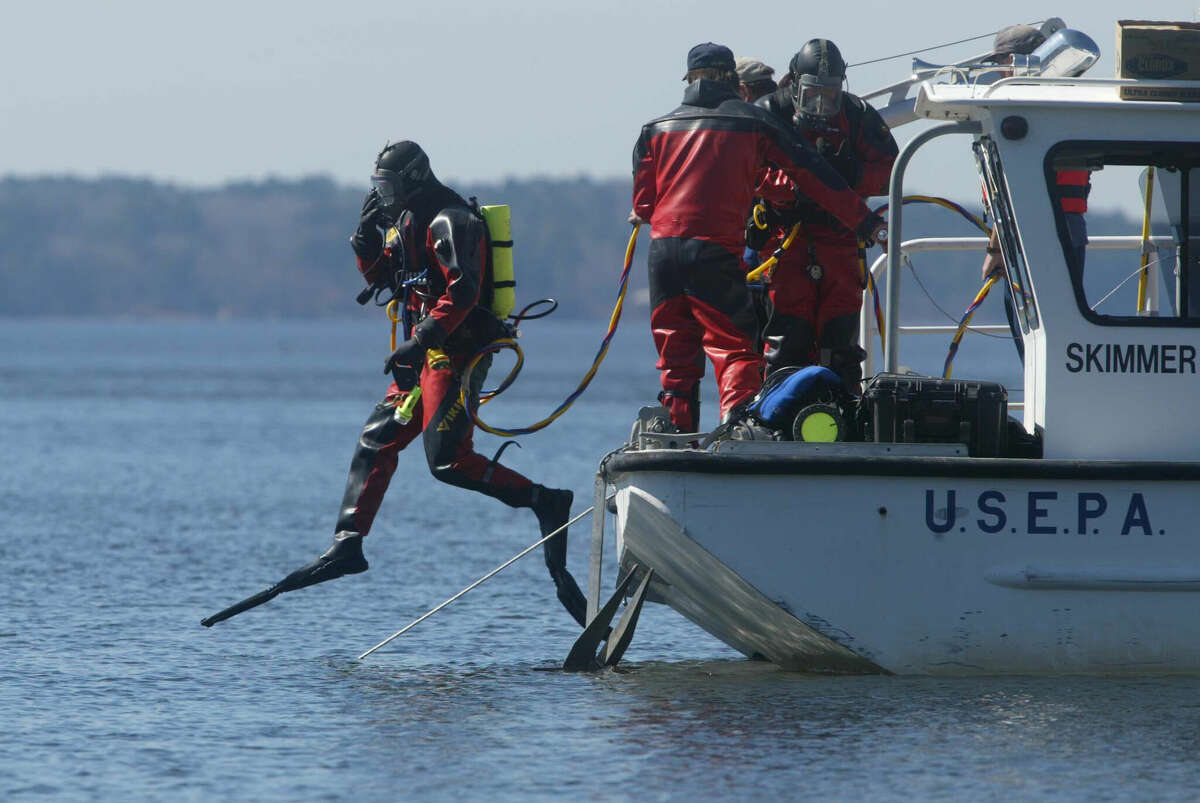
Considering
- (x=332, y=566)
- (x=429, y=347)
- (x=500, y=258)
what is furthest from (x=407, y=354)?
(x=332, y=566)

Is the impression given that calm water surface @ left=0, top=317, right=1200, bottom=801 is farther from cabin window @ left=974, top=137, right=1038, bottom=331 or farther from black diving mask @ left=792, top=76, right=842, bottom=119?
black diving mask @ left=792, top=76, right=842, bottom=119

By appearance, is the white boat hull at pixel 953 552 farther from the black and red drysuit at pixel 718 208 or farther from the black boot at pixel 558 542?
the black boot at pixel 558 542

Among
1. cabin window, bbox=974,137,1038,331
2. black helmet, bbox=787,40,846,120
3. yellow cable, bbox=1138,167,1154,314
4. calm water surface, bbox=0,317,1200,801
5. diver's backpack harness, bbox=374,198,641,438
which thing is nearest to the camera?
calm water surface, bbox=0,317,1200,801

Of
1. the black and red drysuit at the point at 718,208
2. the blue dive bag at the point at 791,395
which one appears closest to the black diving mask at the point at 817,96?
the black and red drysuit at the point at 718,208

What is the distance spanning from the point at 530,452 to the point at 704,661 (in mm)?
19846

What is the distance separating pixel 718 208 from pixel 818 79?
749 mm

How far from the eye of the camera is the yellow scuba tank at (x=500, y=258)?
9.08m

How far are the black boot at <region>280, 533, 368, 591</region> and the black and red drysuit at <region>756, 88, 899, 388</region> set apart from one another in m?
2.22

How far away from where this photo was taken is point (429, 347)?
8828mm

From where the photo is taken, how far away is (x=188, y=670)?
922 centimetres

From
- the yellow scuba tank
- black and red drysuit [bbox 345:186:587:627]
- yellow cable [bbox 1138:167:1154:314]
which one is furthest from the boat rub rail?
the yellow scuba tank

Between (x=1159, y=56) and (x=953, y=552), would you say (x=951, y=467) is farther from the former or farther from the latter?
(x=1159, y=56)

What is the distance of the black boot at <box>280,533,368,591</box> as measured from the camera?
30.1ft

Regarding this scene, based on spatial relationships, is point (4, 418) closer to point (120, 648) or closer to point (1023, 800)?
point (120, 648)
